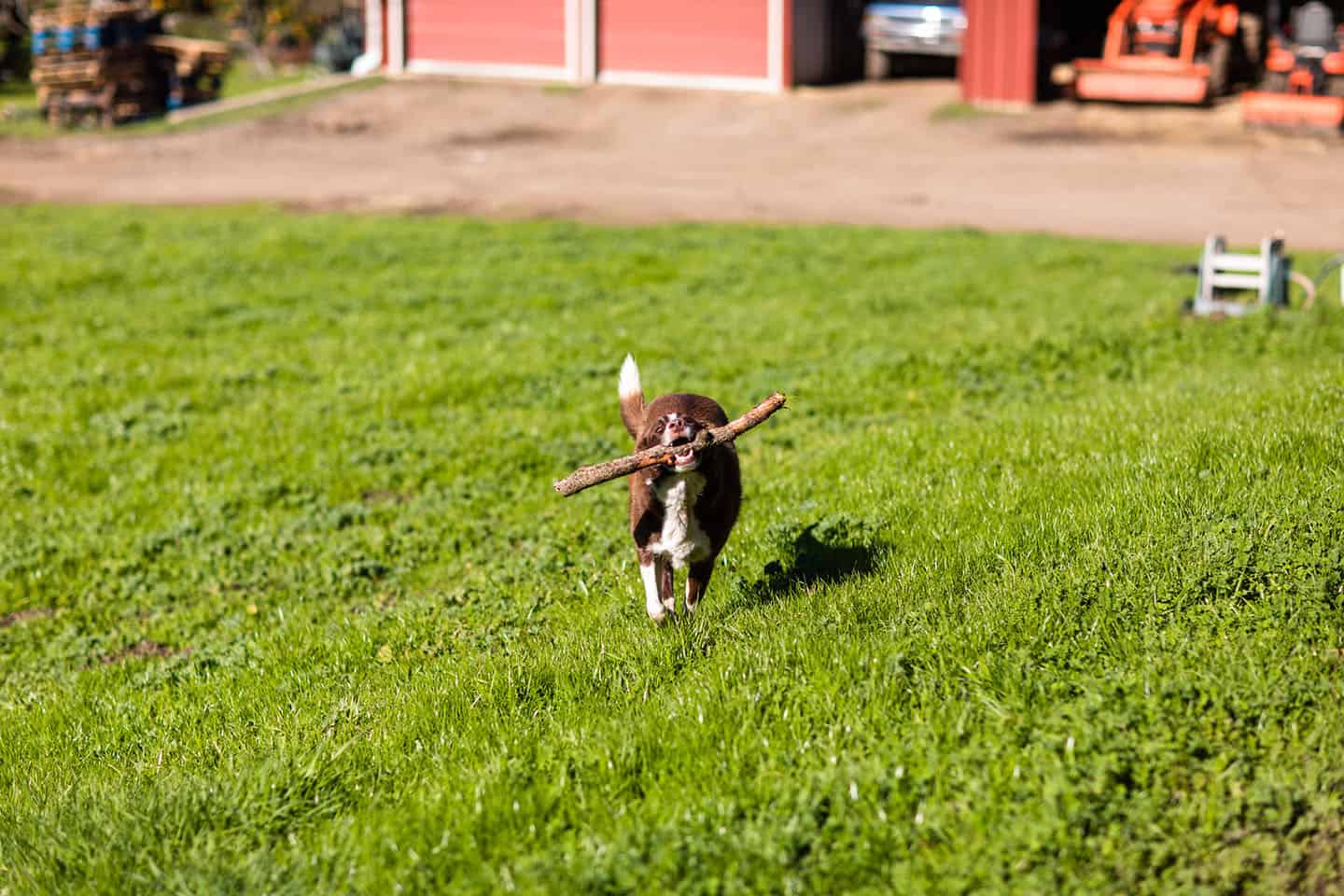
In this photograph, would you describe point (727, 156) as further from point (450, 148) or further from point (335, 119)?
point (335, 119)

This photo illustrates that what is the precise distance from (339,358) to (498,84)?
25986 millimetres

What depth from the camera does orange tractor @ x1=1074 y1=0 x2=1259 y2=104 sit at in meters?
29.1

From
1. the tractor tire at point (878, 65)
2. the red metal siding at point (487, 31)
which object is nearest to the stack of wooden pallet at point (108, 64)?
the red metal siding at point (487, 31)

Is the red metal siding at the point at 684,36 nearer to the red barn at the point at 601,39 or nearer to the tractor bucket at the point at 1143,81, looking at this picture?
the red barn at the point at 601,39

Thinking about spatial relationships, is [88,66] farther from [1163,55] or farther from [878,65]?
[1163,55]

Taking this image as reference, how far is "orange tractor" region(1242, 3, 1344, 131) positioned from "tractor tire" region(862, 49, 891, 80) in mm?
10444

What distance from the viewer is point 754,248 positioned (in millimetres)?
19125

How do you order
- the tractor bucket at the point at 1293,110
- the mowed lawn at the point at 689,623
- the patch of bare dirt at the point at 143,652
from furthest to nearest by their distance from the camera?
the tractor bucket at the point at 1293,110 → the patch of bare dirt at the point at 143,652 → the mowed lawn at the point at 689,623

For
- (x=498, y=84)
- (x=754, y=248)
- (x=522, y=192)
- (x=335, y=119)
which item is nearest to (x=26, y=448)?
(x=754, y=248)

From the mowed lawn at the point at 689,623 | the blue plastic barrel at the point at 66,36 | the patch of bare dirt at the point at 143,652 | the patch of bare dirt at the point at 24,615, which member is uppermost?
the blue plastic barrel at the point at 66,36

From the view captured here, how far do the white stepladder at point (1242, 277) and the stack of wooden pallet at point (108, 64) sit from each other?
31.1 metres

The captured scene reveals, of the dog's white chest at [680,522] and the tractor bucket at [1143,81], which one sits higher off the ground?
the tractor bucket at [1143,81]

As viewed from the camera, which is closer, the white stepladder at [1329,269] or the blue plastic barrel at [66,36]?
the white stepladder at [1329,269]

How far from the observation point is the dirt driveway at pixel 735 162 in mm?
23234
